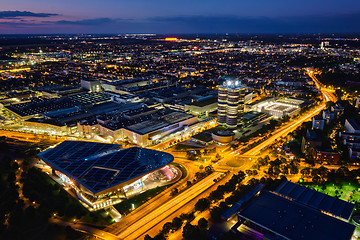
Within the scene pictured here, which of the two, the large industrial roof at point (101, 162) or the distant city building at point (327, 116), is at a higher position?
the distant city building at point (327, 116)

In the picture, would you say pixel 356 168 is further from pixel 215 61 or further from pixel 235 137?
pixel 215 61

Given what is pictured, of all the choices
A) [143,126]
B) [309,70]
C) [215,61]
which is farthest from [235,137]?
[215,61]

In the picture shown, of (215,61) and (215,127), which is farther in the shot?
(215,61)

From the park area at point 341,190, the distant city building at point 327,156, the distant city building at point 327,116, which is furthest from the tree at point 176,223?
the distant city building at point 327,116

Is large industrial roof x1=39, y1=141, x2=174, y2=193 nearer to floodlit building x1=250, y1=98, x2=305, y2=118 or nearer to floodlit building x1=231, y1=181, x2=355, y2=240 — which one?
floodlit building x1=231, y1=181, x2=355, y2=240

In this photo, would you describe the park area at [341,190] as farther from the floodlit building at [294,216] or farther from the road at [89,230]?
the road at [89,230]

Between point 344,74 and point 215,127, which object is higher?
point 344,74

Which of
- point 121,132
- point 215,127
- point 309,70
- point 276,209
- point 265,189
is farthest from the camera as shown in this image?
point 309,70

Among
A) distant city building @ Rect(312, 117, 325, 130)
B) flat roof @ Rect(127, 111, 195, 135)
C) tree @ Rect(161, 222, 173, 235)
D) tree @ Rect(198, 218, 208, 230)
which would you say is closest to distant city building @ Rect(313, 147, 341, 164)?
distant city building @ Rect(312, 117, 325, 130)
